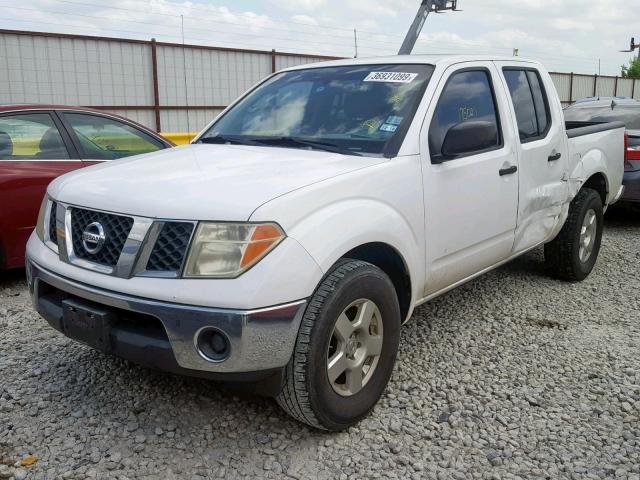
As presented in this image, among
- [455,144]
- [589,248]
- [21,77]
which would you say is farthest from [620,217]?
[21,77]

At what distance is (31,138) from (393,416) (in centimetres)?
376

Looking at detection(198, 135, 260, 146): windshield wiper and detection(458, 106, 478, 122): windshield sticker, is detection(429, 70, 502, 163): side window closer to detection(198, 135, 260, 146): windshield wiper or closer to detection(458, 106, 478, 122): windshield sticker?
detection(458, 106, 478, 122): windshield sticker

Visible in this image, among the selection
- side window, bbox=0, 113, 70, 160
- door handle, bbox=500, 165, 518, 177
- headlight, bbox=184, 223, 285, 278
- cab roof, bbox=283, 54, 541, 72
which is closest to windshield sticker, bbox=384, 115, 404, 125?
cab roof, bbox=283, 54, 541, 72

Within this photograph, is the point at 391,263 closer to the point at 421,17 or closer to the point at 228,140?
the point at 228,140

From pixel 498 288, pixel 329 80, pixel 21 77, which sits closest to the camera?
pixel 329 80

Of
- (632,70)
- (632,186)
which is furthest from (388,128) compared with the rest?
(632,70)

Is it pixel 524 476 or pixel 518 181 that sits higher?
pixel 518 181

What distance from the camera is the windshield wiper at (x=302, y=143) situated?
3.34m

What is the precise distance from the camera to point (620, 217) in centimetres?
838

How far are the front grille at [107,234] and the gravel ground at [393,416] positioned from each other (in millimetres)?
841

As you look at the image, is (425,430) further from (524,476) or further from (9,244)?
(9,244)

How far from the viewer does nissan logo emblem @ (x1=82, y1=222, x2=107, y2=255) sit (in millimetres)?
2730

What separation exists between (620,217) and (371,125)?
6147 millimetres

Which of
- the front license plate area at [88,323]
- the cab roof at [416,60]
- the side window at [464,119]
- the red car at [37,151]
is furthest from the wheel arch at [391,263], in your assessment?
the red car at [37,151]
